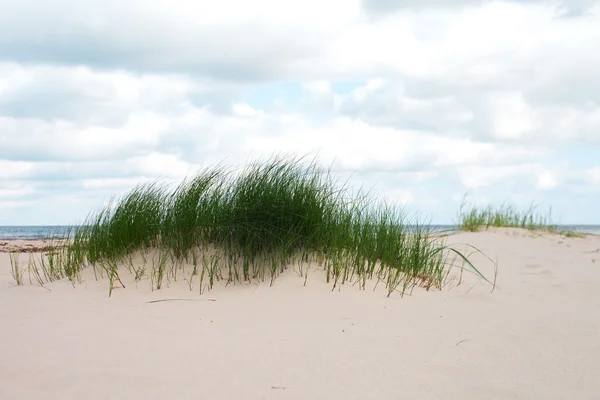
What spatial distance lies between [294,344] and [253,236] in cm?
164

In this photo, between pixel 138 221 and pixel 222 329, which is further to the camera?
pixel 138 221

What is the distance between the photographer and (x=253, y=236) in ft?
→ 14.6

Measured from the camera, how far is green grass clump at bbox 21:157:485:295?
450 cm

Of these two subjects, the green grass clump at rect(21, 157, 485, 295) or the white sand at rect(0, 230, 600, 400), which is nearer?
the white sand at rect(0, 230, 600, 400)

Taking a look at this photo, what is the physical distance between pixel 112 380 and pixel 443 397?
1356mm

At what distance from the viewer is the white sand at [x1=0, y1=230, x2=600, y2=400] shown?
2326mm

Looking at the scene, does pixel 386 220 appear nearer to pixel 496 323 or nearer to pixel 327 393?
pixel 496 323

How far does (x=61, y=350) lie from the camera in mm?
2785

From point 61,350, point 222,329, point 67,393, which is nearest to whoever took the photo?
point 67,393

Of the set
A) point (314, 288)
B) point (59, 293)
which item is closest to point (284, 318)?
point (314, 288)

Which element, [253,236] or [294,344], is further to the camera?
[253,236]

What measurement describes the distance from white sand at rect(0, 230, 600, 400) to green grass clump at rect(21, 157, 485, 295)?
0.20 meters

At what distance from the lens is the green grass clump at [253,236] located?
4496 mm

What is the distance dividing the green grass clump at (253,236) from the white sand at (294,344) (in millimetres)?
201
